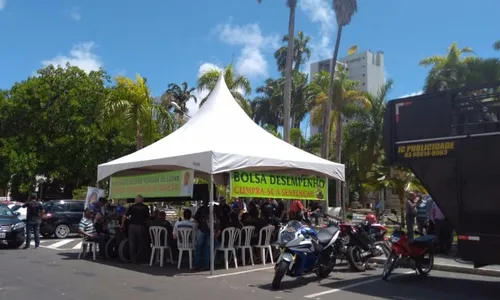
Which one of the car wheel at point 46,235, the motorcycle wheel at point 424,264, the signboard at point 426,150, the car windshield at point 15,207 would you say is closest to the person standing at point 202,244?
the motorcycle wheel at point 424,264

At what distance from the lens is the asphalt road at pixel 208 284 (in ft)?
28.2

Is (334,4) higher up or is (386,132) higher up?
(334,4)

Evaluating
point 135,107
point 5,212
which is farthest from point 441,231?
point 135,107

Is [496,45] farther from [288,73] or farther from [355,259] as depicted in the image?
[355,259]

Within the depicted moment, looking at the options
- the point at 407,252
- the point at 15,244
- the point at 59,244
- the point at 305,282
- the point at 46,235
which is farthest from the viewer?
the point at 46,235

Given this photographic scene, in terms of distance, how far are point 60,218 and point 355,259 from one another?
46.3ft

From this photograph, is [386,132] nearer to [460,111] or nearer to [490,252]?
[460,111]

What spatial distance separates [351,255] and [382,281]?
120 centimetres

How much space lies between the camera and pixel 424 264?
10289mm

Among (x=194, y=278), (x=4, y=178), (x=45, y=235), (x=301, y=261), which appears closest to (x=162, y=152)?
(x=194, y=278)

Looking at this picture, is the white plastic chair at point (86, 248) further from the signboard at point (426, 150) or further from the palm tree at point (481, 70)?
the palm tree at point (481, 70)

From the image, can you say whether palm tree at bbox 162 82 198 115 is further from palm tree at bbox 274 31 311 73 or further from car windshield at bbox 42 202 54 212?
car windshield at bbox 42 202 54 212

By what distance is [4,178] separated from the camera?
112ft

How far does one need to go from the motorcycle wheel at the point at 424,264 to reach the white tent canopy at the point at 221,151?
156 inches
